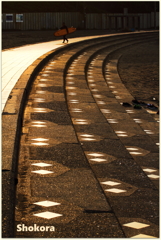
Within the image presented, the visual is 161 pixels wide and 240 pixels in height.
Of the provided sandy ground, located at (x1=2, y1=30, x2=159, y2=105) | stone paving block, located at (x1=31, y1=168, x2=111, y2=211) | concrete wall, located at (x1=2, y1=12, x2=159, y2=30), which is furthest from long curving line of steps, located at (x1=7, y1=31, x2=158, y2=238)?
concrete wall, located at (x1=2, y1=12, x2=159, y2=30)

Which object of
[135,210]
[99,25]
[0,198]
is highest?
[99,25]

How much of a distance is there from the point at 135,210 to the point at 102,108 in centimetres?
680

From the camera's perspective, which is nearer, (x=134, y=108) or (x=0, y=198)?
(x=0, y=198)

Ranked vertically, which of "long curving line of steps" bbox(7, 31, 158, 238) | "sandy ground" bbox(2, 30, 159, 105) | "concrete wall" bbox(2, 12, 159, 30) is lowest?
"long curving line of steps" bbox(7, 31, 158, 238)

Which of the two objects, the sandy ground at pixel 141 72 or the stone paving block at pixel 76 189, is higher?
the sandy ground at pixel 141 72

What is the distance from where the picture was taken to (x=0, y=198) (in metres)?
4.13

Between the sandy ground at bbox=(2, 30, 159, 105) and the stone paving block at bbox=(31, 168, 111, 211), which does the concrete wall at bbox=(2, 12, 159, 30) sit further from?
the stone paving block at bbox=(31, 168, 111, 211)

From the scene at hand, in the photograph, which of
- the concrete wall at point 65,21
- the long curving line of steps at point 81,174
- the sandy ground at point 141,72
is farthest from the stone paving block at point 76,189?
the concrete wall at point 65,21

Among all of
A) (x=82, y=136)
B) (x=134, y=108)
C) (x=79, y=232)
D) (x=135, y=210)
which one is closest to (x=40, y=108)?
(x=82, y=136)

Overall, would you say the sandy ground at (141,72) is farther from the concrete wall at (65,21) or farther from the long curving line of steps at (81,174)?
the concrete wall at (65,21)

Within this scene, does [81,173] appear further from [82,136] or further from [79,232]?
[82,136]

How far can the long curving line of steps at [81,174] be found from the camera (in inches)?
165

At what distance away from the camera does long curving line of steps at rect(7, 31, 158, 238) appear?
13.7 ft

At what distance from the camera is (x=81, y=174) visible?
17.9 feet
